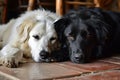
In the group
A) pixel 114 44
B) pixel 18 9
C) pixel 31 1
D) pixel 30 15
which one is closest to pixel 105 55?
pixel 114 44

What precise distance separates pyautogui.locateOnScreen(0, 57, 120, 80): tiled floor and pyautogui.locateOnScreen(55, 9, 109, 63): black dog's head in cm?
7

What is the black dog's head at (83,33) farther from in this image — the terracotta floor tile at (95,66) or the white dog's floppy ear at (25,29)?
the white dog's floppy ear at (25,29)

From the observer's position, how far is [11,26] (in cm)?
241

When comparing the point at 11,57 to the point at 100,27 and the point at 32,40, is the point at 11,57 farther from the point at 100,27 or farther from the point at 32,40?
the point at 100,27

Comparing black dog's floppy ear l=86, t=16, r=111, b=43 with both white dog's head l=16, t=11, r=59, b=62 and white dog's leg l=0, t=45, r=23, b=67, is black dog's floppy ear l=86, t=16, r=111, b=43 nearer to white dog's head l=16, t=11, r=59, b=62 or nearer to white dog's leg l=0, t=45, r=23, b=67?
white dog's head l=16, t=11, r=59, b=62

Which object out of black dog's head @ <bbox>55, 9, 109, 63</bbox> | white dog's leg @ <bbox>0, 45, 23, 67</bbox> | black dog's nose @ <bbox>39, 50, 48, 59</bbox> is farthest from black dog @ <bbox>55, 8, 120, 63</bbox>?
white dog's leg @ <bbox>0, 45, 23, 67</bbox>

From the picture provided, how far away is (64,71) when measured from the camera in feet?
5.58

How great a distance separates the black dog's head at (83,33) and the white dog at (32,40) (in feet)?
0.26

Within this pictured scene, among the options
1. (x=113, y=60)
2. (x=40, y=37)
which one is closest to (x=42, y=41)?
(x=40, y=37)

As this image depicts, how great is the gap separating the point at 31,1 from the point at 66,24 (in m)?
1.02

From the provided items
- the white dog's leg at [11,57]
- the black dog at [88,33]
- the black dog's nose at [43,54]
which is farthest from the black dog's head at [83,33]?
the white dog's leg at [11,57]

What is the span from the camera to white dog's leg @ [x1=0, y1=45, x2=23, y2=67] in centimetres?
179

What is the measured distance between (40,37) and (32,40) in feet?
0.21

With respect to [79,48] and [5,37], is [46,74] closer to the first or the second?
[79,48]
